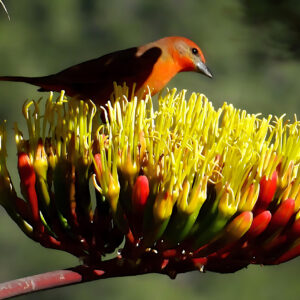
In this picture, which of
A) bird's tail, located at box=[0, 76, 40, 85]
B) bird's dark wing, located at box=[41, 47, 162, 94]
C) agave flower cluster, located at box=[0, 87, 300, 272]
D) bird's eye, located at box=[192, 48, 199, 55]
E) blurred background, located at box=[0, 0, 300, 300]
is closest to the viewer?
agave flower cluster, located at box=[0, 87, 300, 272]

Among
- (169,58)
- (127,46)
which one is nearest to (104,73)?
(169,58)

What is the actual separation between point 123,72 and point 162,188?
37 cm

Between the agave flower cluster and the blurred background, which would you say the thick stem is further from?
the blurred background

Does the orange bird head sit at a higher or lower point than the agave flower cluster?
higher

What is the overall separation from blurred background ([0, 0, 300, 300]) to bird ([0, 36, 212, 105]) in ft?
17.4

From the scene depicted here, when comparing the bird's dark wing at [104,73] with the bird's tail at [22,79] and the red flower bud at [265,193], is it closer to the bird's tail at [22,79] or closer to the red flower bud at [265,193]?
the bird's tail at [22,79]

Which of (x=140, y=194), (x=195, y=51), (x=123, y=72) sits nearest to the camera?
(x=140, y=194)

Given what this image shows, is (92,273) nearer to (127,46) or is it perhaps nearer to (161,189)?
(161,189)

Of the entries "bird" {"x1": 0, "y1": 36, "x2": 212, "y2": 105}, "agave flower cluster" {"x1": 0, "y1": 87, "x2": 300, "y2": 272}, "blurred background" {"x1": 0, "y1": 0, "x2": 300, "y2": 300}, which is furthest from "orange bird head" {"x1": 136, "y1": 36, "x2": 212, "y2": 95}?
"blurred background" {"x1": 0, "y1": 0, "x2": 300, "y2": 300}

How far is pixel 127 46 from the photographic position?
355 inches

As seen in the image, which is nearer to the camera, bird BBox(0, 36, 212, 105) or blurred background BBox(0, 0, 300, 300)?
bird BBox(0, 36, 212, 105)

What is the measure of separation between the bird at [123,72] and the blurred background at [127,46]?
5317 millimetres

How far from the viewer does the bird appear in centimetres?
157

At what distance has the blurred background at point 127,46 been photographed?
315 inches
